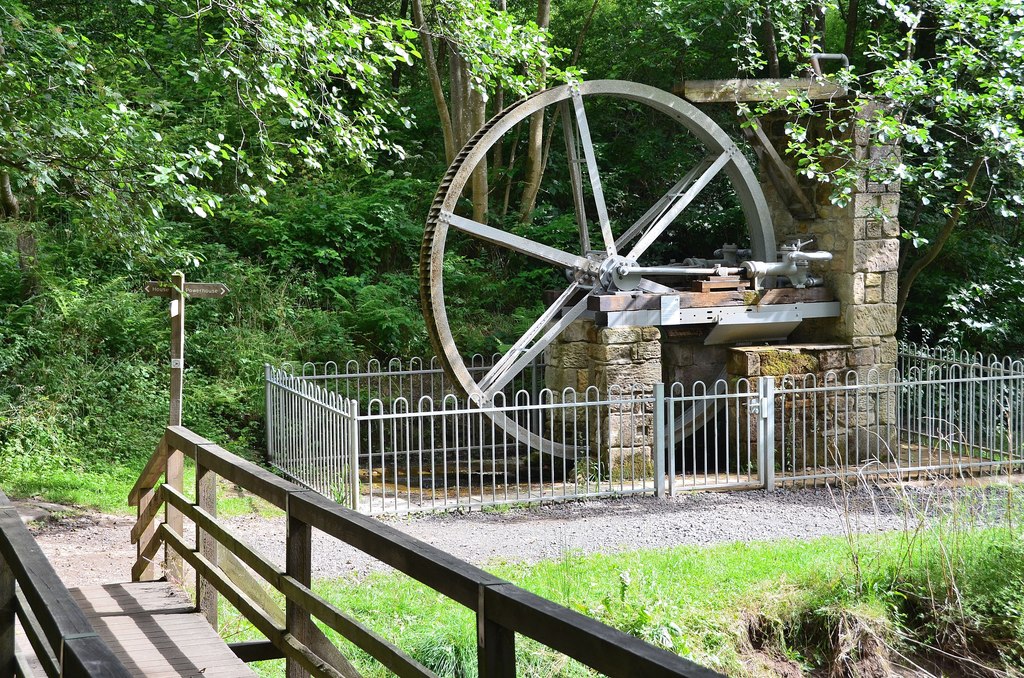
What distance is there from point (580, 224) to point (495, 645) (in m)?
8.04

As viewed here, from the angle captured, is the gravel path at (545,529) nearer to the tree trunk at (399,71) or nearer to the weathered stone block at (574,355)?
the weathered stone block at (574,355)

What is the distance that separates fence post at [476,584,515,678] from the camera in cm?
212

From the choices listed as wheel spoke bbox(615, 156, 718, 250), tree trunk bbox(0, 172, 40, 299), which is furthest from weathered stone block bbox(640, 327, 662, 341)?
tree trunk bbox(0, 172, 40, 299)

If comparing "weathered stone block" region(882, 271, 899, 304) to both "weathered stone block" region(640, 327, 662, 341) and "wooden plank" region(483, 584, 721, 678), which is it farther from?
"wooden plank" region(483, 584, 721, 678)

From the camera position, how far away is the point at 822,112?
33.3ft

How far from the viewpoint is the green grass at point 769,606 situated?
5441 mm

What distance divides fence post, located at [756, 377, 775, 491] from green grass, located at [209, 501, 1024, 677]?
7.78 ft

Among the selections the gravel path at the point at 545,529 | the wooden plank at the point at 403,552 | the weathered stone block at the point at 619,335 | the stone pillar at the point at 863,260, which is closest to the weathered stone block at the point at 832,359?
the stone pillar at the point at 863,260

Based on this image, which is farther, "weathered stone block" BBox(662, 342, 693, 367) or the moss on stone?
"weathered stone block" BBox(662, 342, 693, 367)

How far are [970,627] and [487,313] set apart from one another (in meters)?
7.25

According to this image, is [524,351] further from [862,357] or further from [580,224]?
[862,357]

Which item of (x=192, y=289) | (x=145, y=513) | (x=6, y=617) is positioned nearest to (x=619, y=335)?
(x=192, y=289)

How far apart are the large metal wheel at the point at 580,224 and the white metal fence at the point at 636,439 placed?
0.51 m

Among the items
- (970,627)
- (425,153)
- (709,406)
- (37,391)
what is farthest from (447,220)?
(425,153)
